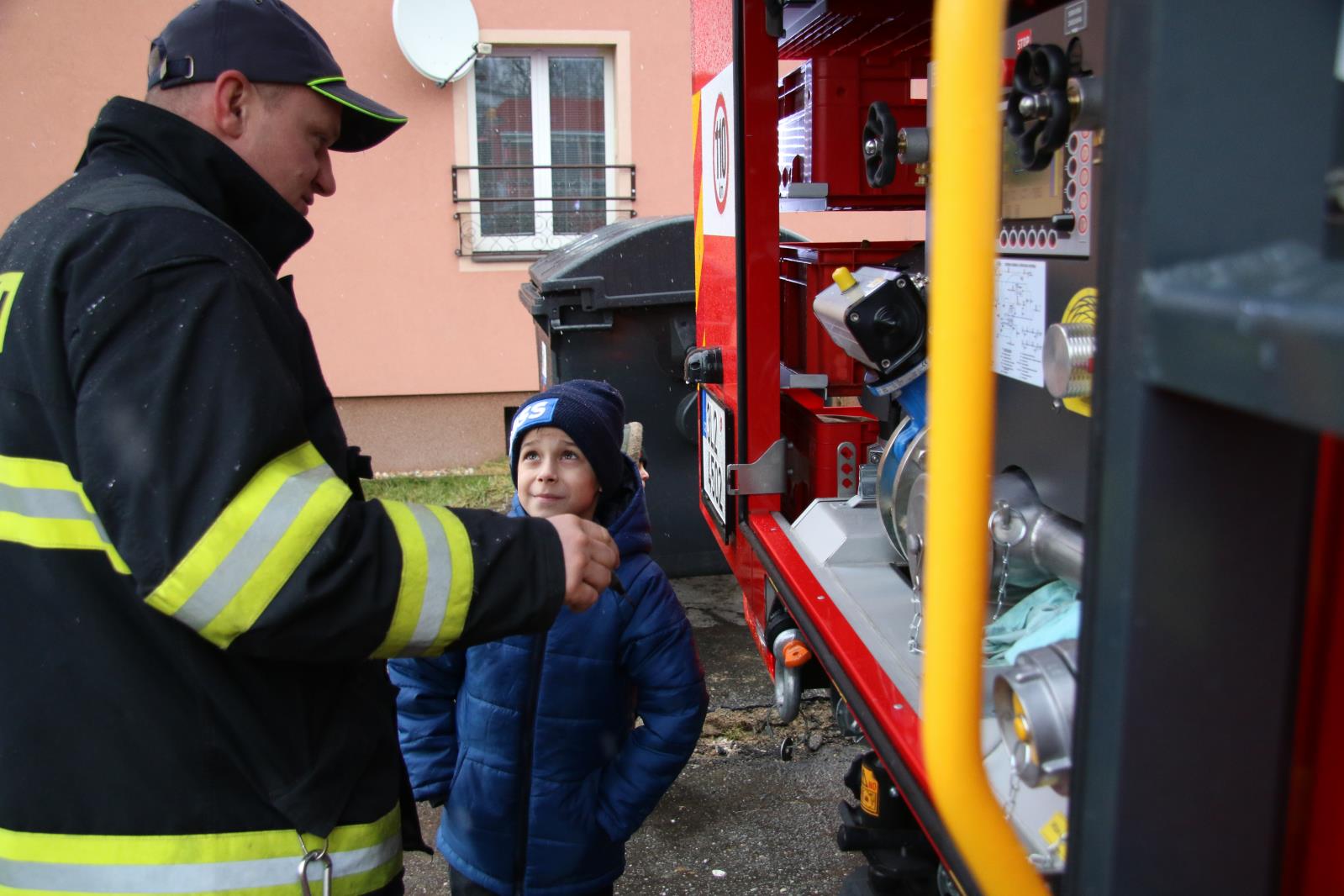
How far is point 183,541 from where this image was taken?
1.16 meters

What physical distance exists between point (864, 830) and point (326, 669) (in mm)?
963

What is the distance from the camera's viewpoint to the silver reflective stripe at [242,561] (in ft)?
3.82

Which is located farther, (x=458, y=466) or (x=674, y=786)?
(x=458, y=466)

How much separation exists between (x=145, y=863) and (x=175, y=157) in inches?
34.2

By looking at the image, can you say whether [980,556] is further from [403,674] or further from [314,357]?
[403,674]

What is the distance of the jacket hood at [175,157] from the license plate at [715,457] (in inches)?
48.8

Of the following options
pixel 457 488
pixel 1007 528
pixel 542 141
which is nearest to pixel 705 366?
pixel 1007 528

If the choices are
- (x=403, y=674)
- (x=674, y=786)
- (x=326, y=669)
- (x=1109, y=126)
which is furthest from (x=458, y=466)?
(x=1109, y=126)

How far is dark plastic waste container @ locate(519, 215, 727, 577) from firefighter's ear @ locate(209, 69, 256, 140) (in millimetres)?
2784

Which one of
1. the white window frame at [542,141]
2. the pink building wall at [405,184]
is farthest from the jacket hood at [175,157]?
the white window frame at [542,141]

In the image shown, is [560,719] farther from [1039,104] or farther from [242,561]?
[1039,104]

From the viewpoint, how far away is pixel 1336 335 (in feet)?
1.46

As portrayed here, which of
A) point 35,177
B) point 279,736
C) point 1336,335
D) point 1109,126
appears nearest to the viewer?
point 1336,335

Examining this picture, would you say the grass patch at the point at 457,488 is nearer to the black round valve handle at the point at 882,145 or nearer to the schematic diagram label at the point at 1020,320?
the black round valve handle at the point at 882,145
